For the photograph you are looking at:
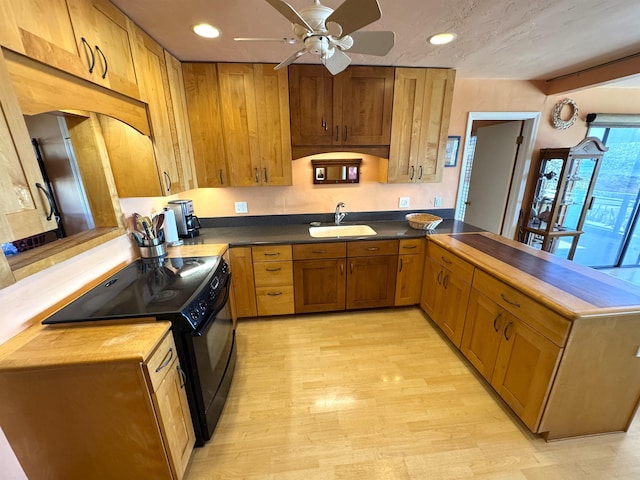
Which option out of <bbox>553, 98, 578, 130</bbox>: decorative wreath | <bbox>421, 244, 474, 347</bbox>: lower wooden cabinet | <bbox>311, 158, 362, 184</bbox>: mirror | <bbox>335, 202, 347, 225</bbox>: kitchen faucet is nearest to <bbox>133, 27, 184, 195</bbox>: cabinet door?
<bbox>311, 158, 362, 184</bbox>: mirror

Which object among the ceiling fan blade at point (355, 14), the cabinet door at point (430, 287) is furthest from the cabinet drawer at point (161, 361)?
the cabinet door at point (430, 287)

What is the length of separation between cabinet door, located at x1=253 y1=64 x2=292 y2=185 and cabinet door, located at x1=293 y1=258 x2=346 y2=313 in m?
0.86

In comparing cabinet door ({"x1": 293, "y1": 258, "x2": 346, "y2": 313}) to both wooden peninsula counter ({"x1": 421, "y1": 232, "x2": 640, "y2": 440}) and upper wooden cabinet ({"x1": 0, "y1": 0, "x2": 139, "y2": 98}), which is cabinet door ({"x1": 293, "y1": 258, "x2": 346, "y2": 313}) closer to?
wooden peninsula counter ({"x1": 421, "y1": 232, "x2": 640, "y2": 440})

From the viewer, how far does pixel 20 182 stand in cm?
88

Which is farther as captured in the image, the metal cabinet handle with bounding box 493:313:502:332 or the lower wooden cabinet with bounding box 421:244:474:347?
the lower wooden cabinet with bounding box 421:244:474:347

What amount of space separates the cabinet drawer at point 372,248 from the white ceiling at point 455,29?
159 cm

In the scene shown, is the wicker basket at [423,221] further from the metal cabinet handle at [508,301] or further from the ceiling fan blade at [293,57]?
the ceiling fan blade at [293,57]

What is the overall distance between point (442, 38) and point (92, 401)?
2841 mm

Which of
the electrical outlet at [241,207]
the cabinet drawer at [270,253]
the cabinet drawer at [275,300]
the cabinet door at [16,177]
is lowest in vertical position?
the cabinet drawer at [275,300]

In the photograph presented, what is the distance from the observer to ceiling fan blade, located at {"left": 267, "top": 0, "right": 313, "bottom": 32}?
0.92 m

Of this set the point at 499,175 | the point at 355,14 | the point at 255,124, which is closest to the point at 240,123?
the point at 255,124

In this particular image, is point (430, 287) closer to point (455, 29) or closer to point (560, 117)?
point (455, 29)

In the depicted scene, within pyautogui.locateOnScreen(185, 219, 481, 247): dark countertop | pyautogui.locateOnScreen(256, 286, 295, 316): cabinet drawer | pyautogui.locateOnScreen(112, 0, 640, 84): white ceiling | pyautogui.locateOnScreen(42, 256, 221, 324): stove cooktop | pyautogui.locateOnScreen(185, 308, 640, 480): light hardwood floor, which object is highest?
pyautogui.locateOnScreen(112, 0, 640, 84): white ceiling

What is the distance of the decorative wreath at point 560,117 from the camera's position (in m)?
2.83
